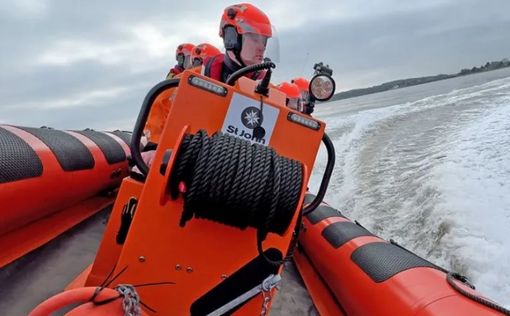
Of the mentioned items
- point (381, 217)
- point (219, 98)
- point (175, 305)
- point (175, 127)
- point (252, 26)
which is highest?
point (252, 26)

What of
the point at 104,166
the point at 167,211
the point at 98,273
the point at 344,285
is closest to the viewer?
the point at 167,211

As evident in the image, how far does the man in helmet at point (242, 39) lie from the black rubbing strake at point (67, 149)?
41.8 inches

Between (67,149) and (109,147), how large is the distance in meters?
0.75

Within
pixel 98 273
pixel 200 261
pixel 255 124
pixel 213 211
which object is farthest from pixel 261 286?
pixel 98 273

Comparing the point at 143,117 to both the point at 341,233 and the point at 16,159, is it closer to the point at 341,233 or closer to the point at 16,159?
the point at 16,159

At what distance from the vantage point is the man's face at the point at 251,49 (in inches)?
76.2

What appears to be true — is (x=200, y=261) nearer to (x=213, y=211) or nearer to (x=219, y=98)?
(x=213, y=211)

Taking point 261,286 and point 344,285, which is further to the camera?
point 344,285

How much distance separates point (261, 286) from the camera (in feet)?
4.23

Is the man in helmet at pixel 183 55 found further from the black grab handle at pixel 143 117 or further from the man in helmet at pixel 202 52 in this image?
the black grab handle at pixel 143 117

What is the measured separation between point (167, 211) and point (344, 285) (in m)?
1.06

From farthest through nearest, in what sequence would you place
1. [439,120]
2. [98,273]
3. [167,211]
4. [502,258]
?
1. [439,120]
2. [502,258]
3. [98,273]
4. [167,211]

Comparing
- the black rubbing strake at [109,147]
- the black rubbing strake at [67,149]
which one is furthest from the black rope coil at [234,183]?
the black rubbing strake at [109,147]

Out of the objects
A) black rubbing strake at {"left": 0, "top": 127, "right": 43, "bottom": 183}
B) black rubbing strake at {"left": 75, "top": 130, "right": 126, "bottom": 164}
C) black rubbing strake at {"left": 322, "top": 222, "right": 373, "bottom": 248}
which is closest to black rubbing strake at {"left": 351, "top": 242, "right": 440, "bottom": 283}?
black rubbing strake at {"left": 322, "top": 222, "right": 373, "bottom": 248}
